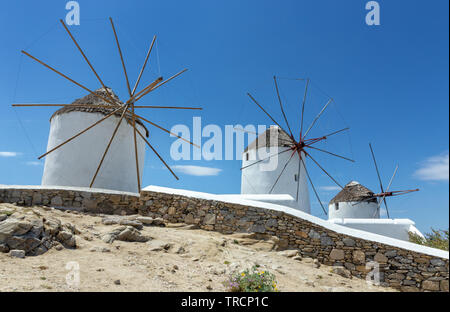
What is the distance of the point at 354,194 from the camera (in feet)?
61.2

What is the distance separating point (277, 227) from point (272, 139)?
8811mm

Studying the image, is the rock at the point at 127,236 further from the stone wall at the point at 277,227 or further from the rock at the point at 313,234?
the rock at the point at 313,234

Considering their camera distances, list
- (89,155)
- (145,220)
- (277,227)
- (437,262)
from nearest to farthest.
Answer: (437,262)
(277,227)
(145,220)
(89,155)

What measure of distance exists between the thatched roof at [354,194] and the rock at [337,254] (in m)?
13.1

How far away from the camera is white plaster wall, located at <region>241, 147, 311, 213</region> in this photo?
48.1 feet

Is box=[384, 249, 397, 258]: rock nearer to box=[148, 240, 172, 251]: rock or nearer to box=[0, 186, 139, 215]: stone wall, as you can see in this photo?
box=[148, 240, 172, 251]: rock

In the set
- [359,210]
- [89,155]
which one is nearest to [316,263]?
[89,155]

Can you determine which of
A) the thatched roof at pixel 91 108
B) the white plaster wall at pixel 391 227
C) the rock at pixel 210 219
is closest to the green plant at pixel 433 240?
the white plaster wall at pixel 391 227

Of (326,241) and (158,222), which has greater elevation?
(158,222)

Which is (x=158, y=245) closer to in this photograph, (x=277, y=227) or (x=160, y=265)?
(x=160, y=265)

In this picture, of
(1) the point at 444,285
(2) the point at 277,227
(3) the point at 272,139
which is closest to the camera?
(1) the point at 444,285

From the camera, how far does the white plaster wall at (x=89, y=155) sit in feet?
36.3
